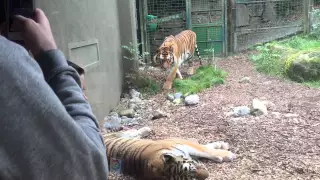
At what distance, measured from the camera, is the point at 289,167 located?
3.00 metres

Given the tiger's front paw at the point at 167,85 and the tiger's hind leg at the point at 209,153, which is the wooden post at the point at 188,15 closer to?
the tiger's front paw at the point at 167,85

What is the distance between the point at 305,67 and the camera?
20.4 ft

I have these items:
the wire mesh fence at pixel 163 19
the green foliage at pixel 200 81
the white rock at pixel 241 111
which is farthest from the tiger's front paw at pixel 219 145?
the wire mesh fence at pixel 163 19

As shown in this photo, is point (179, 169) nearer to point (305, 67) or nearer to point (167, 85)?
point (167, 85)

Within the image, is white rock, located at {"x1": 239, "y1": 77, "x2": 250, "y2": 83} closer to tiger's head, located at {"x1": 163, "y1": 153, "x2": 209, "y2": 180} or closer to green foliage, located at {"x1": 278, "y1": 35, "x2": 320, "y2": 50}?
green foliage, located at {"x1": 278, "y1": 35, "x2": 320, "y2": 50}

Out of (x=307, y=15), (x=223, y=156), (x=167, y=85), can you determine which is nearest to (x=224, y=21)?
(x=307, y=15)

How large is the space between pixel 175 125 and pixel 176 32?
4.97 m

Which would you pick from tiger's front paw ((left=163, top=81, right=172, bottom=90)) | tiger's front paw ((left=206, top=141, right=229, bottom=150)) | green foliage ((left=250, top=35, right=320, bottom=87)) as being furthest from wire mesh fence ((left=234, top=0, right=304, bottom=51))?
tiger's front paw ((left=206, top=141, right=229, bottom=150))

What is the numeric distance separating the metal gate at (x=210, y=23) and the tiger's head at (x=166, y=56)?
2.18m

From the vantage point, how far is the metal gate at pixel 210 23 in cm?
899

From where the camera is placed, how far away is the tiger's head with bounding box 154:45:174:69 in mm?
6961

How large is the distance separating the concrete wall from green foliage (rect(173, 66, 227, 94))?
1.01m

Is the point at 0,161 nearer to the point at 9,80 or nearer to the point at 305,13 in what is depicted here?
the point at 9,80

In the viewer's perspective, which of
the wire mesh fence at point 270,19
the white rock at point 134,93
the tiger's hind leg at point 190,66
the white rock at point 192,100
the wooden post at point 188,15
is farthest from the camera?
the wire mesh fence at point 270,19
